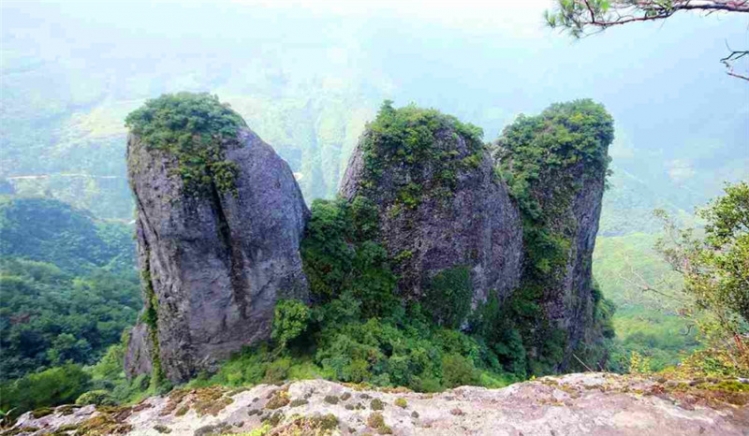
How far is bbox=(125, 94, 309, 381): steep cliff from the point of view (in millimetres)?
13766

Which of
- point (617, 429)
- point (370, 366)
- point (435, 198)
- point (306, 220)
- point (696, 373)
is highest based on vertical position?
point (435, 198)

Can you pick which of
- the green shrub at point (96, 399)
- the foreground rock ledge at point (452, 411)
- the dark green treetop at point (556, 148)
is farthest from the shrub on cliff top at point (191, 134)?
the dark green treetop at point (556, 148)

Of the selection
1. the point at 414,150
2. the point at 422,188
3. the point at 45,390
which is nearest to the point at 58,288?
the point at 45,390

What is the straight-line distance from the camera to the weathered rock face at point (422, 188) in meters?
17.8

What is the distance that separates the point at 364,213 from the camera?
59.0ft

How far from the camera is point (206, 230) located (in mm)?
14227

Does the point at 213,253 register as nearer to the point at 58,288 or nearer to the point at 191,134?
the point at 191,134

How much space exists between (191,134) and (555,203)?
16940 millimetres

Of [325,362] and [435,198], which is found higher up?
[435,198]

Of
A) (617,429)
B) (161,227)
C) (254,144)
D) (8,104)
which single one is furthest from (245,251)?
(8,104)

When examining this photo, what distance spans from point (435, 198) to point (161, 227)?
1058 centimetres

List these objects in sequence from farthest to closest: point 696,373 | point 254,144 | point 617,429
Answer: point 254,144, point 696,373, point 617,429

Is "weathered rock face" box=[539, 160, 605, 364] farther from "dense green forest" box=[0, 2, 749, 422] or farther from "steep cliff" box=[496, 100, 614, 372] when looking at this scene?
"dense green forest" box=[0, 2, 749, 422]

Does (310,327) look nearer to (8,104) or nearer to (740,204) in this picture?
(740,204)
